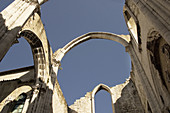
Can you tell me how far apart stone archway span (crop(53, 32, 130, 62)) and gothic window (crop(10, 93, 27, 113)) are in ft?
9.35

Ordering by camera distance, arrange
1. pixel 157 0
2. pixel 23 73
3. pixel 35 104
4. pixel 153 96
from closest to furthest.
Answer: pixel 157 0 < pixel 153 96 < pixel 35 104 < pixel 23 73

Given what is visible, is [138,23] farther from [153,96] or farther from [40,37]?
[40,37]

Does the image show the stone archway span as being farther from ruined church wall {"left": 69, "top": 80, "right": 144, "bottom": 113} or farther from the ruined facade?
ruined church wall {"left": 69, "top": 80, "right": 144, "bottom": 113}

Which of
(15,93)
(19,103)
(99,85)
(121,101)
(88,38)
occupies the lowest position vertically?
(19,103)

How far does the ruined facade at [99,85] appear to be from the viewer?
12.6ft

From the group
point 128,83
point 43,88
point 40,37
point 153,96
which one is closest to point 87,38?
point 40,37

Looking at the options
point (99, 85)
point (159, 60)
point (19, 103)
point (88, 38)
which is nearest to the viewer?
point (159, 60)

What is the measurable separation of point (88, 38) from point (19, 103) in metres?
6.92

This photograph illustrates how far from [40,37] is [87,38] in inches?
171

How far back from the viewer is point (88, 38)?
11.3 metres

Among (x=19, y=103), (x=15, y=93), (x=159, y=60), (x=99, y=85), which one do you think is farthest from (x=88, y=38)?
(x=159, y=60)

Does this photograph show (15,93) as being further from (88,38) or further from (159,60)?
(159,60)

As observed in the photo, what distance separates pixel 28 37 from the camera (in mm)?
7770

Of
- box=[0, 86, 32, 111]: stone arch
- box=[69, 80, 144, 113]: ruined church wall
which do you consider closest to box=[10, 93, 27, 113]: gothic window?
box=[0, 86, 32, 111]: stone arch
